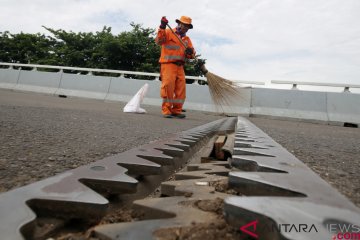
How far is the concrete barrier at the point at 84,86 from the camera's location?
13.1 m

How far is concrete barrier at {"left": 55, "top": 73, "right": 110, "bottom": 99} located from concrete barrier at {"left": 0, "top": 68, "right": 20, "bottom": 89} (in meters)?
2.59

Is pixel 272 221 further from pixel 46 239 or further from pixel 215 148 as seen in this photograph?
pixel 215 148

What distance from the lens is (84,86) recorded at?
528 inches

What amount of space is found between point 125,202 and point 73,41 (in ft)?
82.7

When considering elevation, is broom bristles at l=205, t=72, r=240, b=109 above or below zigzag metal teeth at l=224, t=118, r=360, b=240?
above

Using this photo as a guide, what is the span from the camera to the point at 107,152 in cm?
183

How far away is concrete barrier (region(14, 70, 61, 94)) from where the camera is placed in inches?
550

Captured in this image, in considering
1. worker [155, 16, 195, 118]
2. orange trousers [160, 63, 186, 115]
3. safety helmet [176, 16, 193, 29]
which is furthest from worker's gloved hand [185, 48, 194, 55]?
safety helmet [176, 16, 193, 29]

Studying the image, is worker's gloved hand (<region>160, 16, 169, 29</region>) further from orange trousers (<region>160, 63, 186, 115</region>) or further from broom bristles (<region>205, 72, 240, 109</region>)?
broom bristles (<region>205, 72, 240, 109</region>)

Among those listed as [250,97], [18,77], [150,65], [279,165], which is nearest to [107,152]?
[279,165]

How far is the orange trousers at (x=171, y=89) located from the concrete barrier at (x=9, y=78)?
33.3 ft

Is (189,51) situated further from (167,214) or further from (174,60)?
(167,214)

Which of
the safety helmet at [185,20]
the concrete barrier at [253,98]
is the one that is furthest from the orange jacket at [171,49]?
the concrete barrier at [253,98]

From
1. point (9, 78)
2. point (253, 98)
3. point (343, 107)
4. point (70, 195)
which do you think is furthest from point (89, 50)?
point (70, 195)
